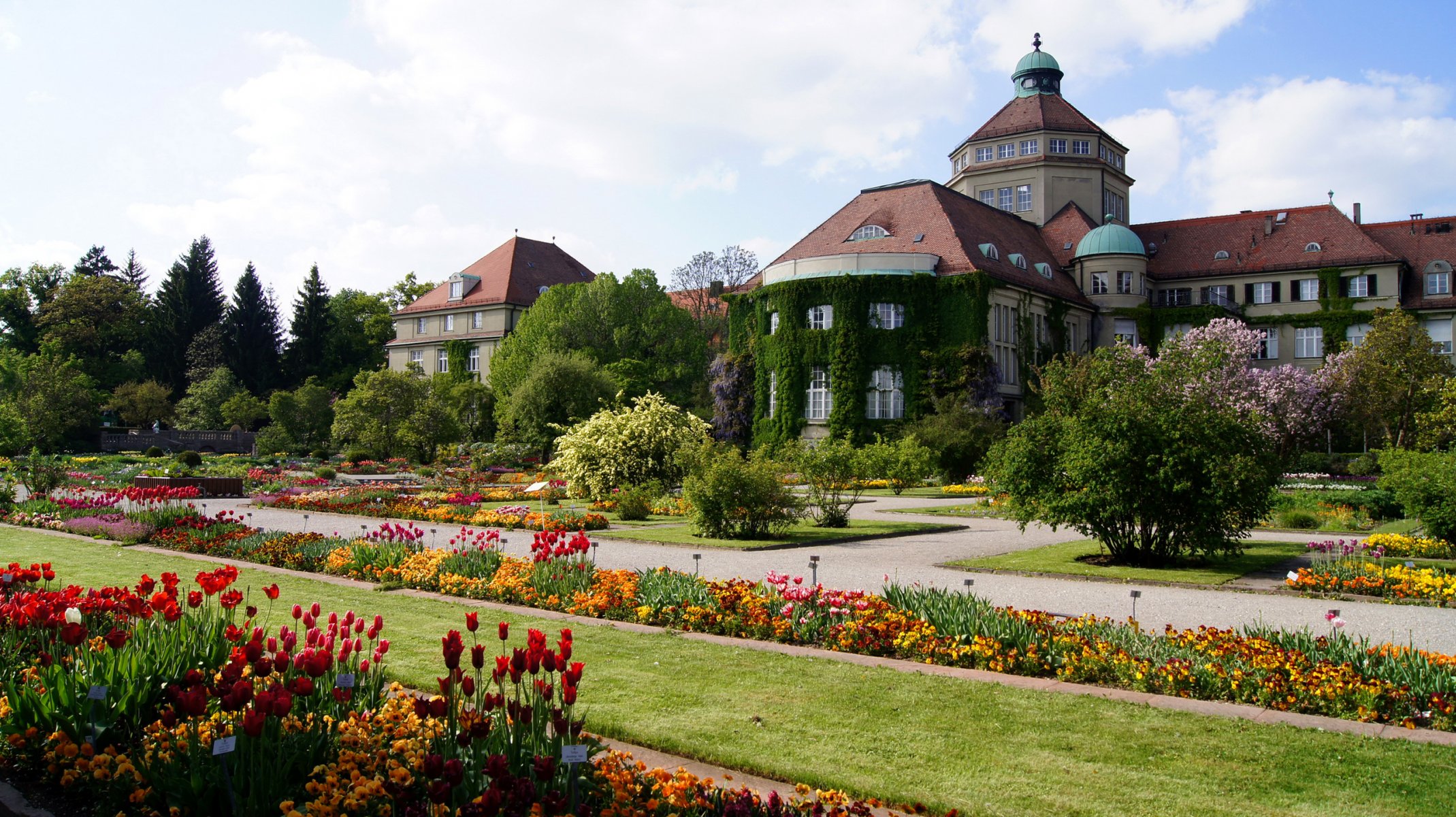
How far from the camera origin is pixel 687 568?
A: 14.3 meters

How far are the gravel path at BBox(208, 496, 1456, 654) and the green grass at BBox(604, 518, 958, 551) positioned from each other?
39 centimetres

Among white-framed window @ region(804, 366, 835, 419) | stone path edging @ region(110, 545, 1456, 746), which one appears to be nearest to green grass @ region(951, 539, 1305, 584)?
stone path edging @ region(110, 545, 1456, 746)

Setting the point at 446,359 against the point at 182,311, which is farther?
the point at 182,311

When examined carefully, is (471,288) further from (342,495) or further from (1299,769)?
(1299,769)

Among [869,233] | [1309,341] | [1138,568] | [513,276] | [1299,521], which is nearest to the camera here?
[1138,568]

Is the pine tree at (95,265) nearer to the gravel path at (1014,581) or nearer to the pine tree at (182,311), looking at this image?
the pine tree at (182,311)

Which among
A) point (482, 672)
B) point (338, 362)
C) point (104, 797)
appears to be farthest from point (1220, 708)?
point (338, 362)

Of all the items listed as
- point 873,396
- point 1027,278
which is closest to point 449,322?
point 873,396

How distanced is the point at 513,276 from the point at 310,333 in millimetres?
21653

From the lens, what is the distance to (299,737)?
466 cm

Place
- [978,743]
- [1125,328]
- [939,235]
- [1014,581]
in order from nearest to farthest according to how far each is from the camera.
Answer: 1. [978,743]
2. [1014,581]
3. [939,235]
4. [1125,328]

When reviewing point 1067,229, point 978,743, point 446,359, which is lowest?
point 978,743

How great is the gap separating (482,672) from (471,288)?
6693 cm

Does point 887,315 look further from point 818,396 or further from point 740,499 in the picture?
point 740,499
